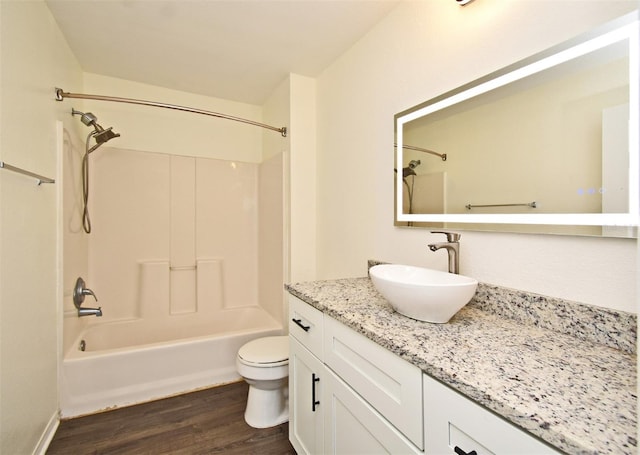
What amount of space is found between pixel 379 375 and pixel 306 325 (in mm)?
513

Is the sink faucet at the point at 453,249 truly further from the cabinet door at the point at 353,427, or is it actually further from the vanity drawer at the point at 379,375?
the cabinet door at the point at 353,427

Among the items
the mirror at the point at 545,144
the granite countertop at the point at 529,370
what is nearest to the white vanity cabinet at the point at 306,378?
the granite countertop at the point at 529,370

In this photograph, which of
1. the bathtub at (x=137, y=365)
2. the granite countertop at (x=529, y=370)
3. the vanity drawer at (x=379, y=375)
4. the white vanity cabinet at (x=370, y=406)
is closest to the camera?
the granite countertop at (x=529, y=370)

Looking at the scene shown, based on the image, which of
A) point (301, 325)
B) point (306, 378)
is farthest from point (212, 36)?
point (306, 378)

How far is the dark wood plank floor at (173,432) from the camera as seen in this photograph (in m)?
1.61

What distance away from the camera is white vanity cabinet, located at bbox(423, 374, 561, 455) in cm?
55

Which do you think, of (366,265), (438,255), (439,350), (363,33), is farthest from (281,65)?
(439,350)

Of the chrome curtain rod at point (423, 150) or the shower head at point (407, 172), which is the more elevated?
the chrome curtain rod at point (423, 150)

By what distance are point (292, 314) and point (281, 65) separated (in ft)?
6.02

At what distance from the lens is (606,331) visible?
0.82 m

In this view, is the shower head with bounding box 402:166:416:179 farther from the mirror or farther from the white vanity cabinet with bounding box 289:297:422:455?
the white vanity cabinet with bounding box 289:297:422:455

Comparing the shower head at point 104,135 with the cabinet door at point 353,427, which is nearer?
the cabinet door at point 353,427

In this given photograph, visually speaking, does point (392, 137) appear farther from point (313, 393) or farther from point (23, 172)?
point (23, 172)

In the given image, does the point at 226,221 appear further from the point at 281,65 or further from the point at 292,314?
the point at 292,314
